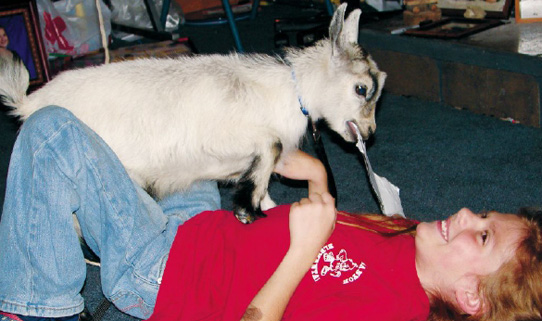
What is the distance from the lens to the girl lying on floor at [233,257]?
1222 mm

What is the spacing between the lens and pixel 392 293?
1.23m

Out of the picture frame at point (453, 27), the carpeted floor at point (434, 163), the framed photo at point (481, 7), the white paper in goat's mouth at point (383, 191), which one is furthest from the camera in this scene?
the framed photo at point (481, 7)

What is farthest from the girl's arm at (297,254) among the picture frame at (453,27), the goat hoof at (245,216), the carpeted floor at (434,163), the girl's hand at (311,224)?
the picture frame at (453,27)

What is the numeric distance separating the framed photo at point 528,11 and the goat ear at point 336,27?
6.39 ft

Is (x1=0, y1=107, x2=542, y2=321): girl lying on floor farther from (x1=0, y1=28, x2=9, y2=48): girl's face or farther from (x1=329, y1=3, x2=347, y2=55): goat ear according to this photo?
(x1=0, y1=28, x2=9, y2=48): girl's face

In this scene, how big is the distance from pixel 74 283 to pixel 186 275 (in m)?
0.28

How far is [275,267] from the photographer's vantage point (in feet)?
4.35

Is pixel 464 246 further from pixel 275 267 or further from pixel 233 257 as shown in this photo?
pixel 233 257

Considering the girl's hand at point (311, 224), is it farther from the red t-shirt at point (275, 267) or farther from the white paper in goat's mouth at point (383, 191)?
the white paper in goat's mouth at point (383, 191)

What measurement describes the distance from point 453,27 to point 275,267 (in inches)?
87.6

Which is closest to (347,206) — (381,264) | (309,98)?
(309,98)

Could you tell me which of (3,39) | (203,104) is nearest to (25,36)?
(3,39)

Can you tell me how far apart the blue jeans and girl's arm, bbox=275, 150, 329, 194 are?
0.47 m

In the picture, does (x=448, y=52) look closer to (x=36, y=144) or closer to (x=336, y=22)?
(x=336, y=22)
